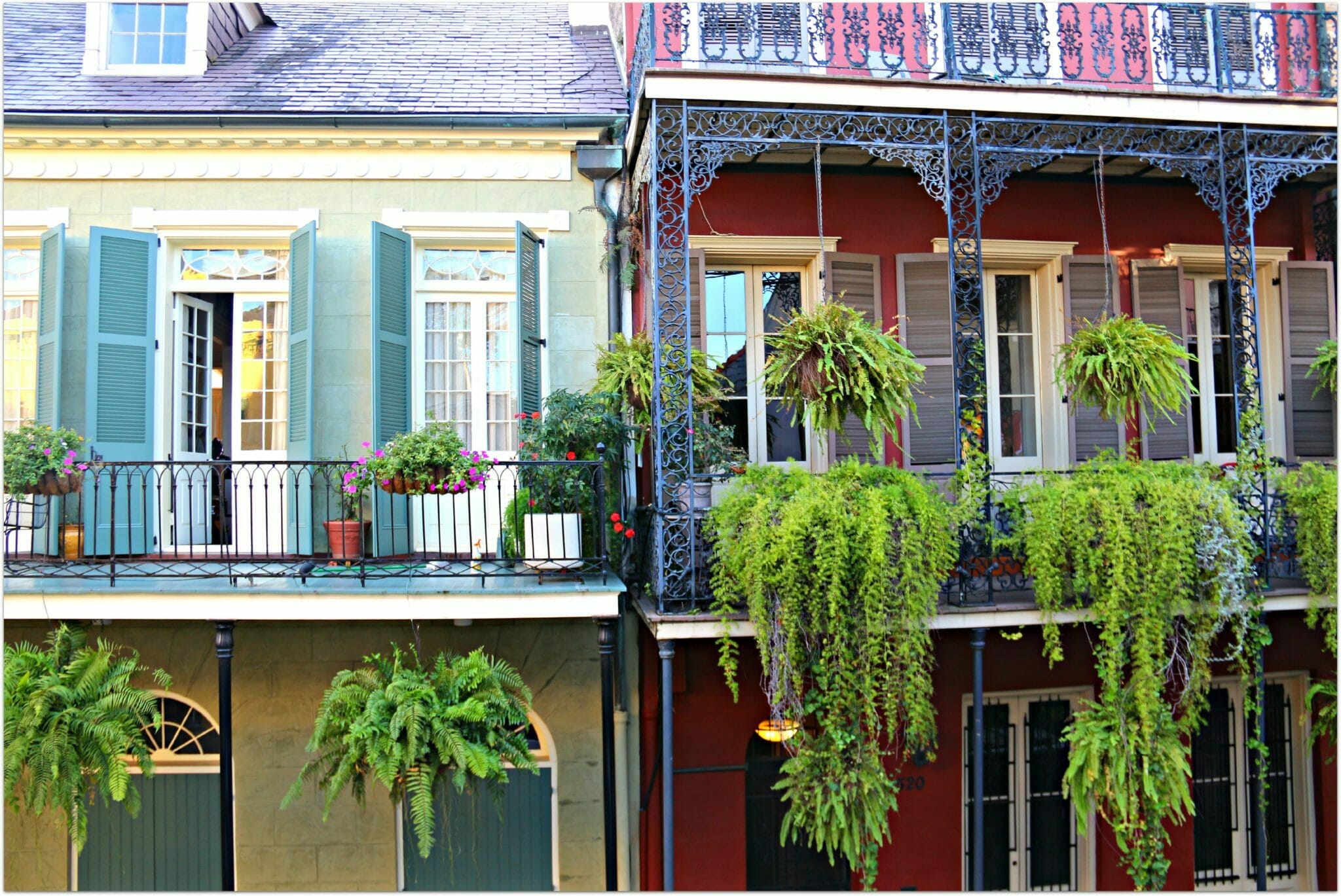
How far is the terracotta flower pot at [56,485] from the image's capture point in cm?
555

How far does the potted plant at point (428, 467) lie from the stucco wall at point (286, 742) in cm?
117

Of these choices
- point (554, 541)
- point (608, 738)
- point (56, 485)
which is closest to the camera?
point (608, 738)

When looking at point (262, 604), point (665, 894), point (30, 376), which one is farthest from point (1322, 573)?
point (30, 376)

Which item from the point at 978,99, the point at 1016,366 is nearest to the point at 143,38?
the point at 978,99

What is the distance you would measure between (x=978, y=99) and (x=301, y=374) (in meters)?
4.97

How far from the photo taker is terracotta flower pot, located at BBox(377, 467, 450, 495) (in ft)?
18.2

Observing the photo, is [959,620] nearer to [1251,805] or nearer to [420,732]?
[420,732]

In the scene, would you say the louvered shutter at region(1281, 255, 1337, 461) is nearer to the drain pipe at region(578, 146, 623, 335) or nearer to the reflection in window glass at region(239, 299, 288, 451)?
the drain pipe at region(578, 146, 623, 335)

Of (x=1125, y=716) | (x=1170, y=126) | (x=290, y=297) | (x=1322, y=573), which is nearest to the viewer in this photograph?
(x=1125, y=716)

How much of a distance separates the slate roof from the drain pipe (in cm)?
31

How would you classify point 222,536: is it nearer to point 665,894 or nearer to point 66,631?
point 66,631

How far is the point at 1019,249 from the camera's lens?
6.84m

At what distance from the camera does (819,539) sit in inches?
188

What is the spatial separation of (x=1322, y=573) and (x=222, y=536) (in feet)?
25.0
